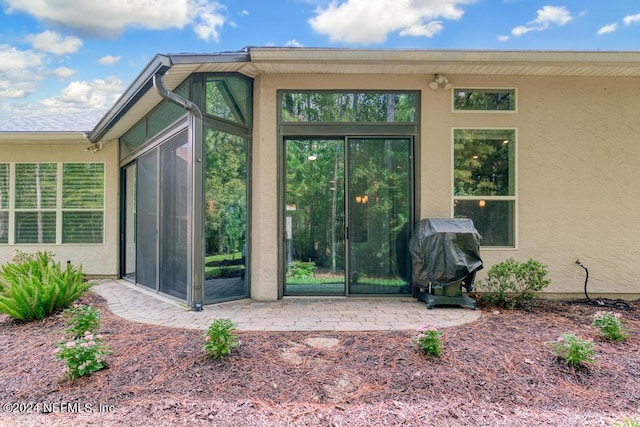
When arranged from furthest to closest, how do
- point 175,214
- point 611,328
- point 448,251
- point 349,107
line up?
point 349,107
point 175,214
point 448,251
point 611,328

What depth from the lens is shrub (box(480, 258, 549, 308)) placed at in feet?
14.3

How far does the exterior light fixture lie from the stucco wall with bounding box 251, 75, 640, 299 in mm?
85

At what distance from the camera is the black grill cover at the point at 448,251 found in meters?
4.27

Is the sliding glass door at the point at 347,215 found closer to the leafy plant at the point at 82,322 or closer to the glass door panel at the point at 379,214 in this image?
the glass door panel at the point at 379,214

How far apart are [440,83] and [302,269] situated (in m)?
3.31

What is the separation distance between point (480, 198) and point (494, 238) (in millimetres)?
613

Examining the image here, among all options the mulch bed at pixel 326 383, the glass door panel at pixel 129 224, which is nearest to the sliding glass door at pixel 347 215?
the mulch bed at pixel 326 383

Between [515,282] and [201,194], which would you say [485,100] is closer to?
[515,282]

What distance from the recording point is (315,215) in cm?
496

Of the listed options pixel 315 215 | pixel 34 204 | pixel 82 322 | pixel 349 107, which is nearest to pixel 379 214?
pixel 315 215

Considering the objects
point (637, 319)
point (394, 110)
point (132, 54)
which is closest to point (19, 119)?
point (132, 54)

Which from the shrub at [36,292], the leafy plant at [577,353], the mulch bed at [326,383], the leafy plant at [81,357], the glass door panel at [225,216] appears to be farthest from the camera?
the glass door panel at [225,216]

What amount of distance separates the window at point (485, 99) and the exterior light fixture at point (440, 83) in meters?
0.20

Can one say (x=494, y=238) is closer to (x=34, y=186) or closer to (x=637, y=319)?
(x=637, y=319)
